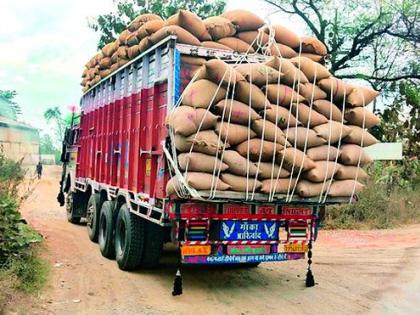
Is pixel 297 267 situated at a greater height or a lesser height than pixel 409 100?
lesser

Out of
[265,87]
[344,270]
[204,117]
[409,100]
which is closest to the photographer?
[204,117]

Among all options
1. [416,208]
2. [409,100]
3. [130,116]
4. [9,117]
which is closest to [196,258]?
[130,116]

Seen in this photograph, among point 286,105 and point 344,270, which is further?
point 344,270

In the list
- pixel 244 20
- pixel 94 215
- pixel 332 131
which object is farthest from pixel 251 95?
pixel 94 215

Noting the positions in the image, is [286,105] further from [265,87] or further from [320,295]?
[320,295]

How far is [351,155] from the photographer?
5.50 metres

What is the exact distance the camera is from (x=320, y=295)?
5746mm

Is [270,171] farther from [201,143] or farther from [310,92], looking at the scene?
[310,92]

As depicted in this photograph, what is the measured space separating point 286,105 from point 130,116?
2295 millimetres

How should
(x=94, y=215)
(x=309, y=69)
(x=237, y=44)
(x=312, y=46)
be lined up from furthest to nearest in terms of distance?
(x=94, y=215) < (x=312, y=46) < (x=237, y=44) < (x=309, y=69)

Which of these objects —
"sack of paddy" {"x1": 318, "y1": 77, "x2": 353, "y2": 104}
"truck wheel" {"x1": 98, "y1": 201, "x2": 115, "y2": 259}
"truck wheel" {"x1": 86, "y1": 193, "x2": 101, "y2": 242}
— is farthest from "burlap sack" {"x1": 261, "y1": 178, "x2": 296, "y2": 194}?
"truck wheel" {"x1": 86, "y1": 193, "x2": 101, "y2": 242}

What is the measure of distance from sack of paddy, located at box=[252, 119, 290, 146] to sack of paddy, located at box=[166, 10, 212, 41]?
1278 mm

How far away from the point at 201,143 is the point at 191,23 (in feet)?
5.05

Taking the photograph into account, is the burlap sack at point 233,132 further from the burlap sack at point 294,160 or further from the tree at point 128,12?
the tree at point 128,12
